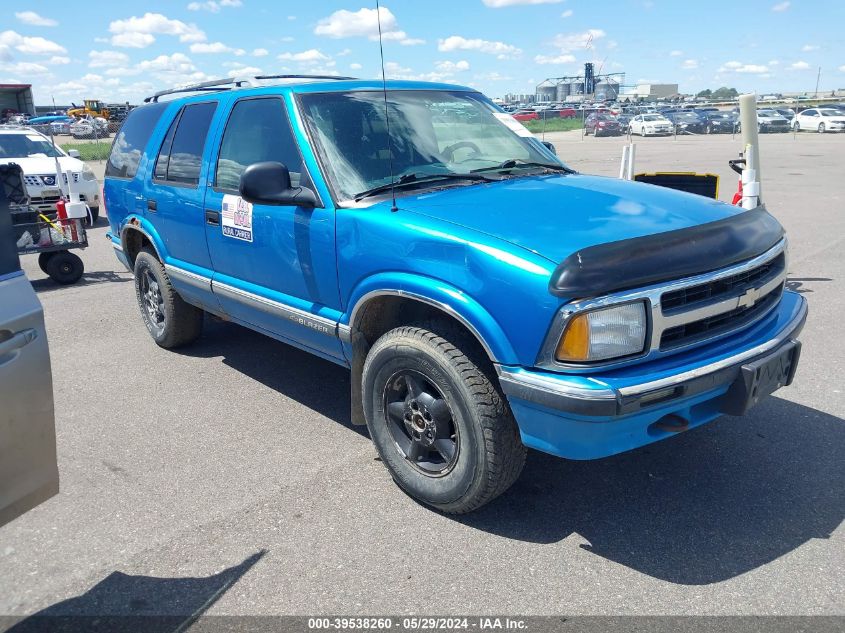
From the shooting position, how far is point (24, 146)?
12.4m

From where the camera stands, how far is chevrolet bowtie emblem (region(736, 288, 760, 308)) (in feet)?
10.1

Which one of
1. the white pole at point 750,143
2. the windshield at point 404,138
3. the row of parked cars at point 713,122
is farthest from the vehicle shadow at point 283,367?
the row of parked cars at point 713,122

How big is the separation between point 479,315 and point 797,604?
1.59m

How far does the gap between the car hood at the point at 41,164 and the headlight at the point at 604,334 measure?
1111cm

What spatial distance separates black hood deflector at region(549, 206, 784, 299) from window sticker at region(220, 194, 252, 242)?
2154 mm

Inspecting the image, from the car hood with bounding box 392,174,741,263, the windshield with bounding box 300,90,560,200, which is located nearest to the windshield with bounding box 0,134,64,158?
the windshield with bounding box 300,90,560,200

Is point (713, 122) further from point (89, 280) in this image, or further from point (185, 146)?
point (185, 146)

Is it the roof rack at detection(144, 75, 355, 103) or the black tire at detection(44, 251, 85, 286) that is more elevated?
the roof rack at detection(144, 75, 355, 103)

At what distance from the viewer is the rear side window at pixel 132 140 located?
5539 millimetres

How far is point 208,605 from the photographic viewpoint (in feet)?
8.90

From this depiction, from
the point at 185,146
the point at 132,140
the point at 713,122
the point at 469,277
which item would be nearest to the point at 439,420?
the point at 469,277

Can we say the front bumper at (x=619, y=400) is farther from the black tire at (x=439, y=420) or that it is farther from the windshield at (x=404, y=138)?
the windshield at (x=404, y=138)

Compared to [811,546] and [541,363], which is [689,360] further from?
[811,546]

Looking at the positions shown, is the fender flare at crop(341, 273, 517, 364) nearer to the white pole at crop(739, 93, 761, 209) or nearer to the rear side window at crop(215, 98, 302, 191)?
the rear side window at crop(215, 98, 302, 191)
